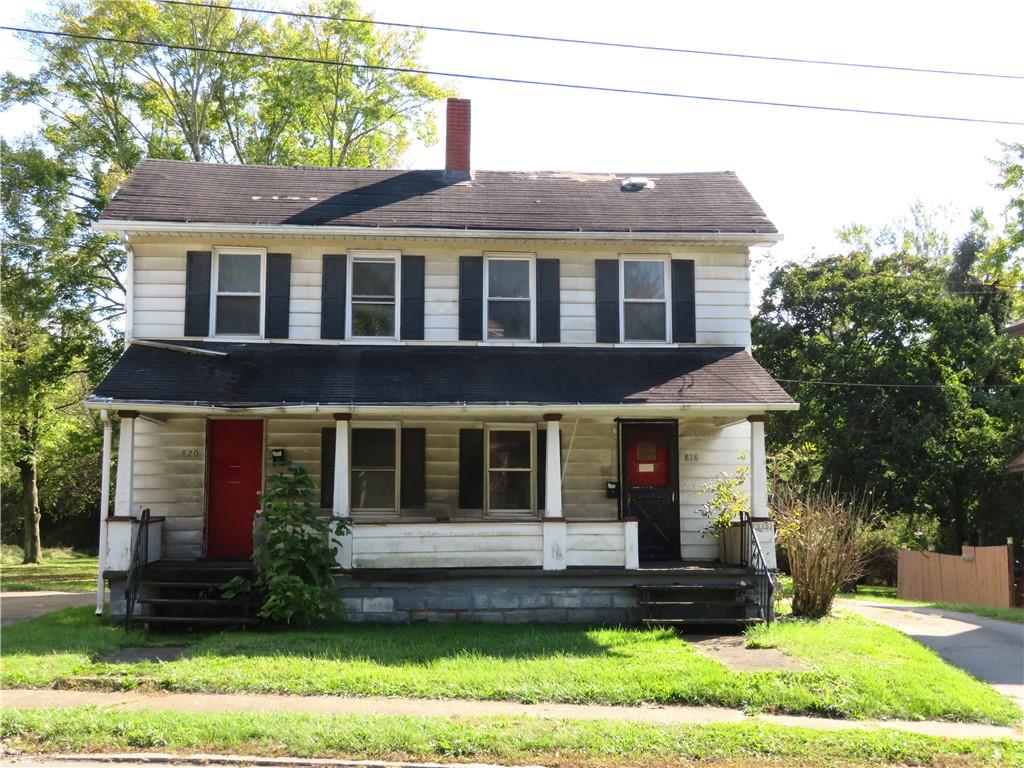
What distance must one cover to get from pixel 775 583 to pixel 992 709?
163 inches

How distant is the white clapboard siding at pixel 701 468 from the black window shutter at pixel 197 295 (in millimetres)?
7844

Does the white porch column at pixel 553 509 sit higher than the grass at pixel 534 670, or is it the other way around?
the white porch column at pixel 553 509

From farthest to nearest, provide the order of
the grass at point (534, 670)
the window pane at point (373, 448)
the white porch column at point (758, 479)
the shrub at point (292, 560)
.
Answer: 1. the window pane at point (373, 448)
2. the white porch column at point (758, 479)
3. the shrub at point (292, 560)
4. the grass at point (534, 670)

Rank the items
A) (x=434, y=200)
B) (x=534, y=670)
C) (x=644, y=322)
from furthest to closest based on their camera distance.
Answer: (x=434, y=200)
(x=644, y=322)
(x=534, y=670)

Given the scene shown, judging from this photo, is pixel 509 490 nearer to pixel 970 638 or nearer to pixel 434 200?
pixel 434 200

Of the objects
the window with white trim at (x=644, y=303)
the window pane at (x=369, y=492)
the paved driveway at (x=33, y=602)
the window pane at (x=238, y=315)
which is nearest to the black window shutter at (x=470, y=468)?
the window pane at (x=369, y=492)

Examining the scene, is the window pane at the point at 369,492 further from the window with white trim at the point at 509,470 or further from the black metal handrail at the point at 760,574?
the black metal handrail at the point at 760,574

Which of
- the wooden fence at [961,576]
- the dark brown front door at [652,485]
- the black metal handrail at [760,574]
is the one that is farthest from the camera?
the wooden fence at [961,576]

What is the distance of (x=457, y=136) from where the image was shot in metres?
17.5

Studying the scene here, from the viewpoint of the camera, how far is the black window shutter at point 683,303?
49.2 ft

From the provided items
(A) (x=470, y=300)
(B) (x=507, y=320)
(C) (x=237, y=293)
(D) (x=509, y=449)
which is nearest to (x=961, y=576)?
(D) (x=509, y=449)

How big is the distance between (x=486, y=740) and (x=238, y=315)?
950cm

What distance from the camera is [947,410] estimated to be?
26062 mm

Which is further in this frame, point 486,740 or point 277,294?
point 277,294
